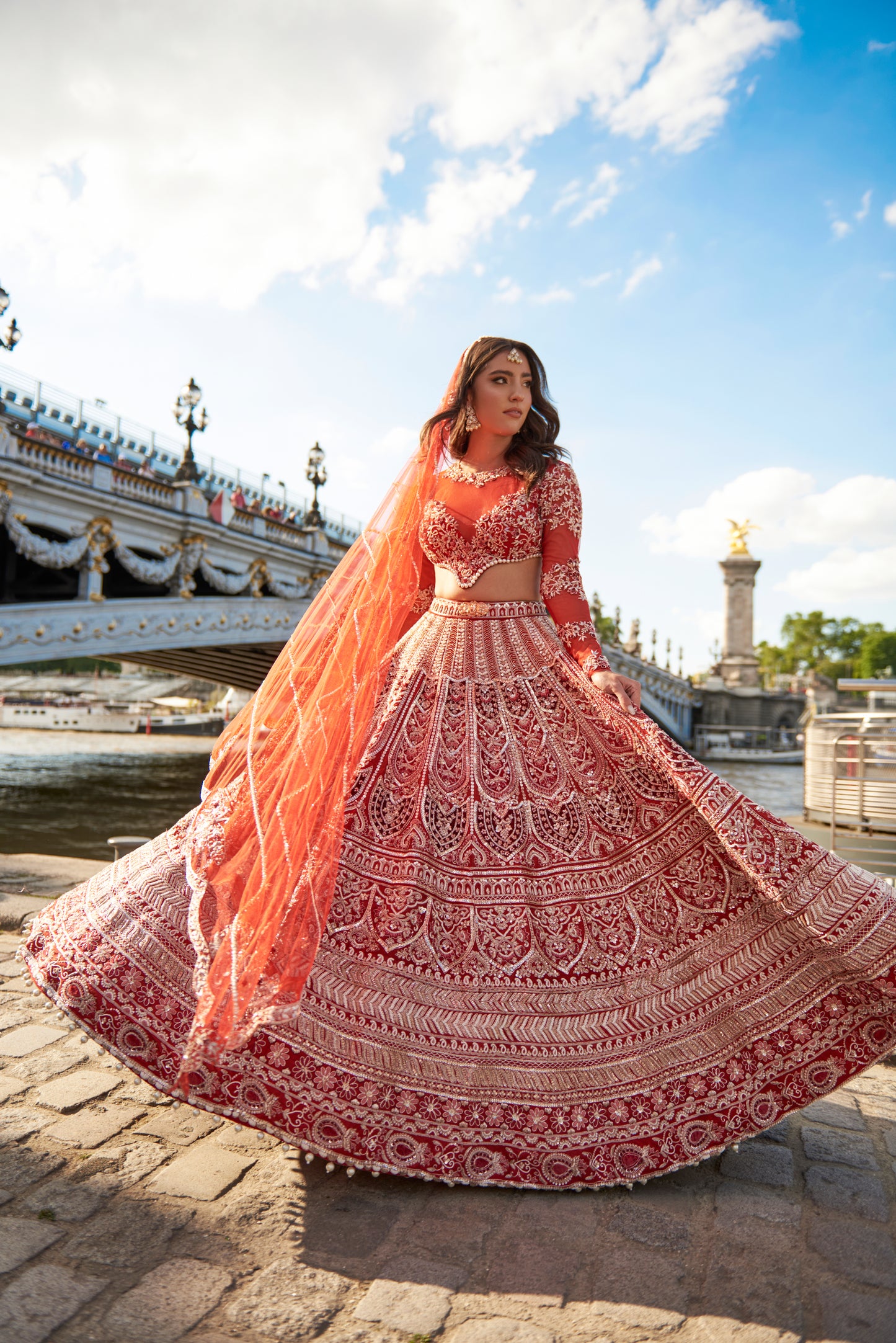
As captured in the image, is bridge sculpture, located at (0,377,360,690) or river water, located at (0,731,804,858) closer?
bridge sculpture, located at (0,377,360,690)

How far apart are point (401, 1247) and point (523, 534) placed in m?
2.18

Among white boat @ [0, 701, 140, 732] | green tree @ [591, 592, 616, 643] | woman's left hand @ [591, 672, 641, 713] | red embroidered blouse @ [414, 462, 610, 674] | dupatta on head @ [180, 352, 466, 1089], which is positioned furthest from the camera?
green tree @ [591, 592, 616, 643]

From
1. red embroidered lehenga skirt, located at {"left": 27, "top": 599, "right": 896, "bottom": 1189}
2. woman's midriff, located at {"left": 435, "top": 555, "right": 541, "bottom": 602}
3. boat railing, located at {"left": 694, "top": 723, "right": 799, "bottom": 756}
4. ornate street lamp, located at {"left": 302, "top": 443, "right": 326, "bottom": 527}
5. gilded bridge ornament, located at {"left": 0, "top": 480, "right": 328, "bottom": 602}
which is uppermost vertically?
ornate street lamp, located at {"left": 302, "top": 443, "right": 326, "bottom": 527}

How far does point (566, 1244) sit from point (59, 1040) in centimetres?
207

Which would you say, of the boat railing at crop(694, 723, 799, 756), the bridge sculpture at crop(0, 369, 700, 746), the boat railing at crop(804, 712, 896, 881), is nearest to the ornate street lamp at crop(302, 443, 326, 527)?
the bridge sculpture at crop(0, 369, 700, 746)

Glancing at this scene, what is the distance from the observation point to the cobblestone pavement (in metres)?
1.81

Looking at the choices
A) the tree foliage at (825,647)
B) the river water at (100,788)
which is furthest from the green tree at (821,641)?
the river water at (100,788)

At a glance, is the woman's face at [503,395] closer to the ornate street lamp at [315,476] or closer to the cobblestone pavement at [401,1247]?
the cobblestone pavement at [401,1247]

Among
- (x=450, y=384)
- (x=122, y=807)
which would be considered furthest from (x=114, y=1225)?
(x=122, y=807)

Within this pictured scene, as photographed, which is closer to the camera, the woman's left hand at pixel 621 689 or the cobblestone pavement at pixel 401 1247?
the cobblestone pavement at pixel 401 1247

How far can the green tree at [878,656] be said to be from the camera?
9550 cm

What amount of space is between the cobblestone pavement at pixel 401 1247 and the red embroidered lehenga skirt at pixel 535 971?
0.50 feet

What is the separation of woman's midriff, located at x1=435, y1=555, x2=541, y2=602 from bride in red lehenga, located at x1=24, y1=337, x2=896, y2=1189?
0.58 feet

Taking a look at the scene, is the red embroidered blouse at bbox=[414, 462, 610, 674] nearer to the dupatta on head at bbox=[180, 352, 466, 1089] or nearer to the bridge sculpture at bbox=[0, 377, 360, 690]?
the dupatta on head at bbox=[180, 352, 466, 1089]
